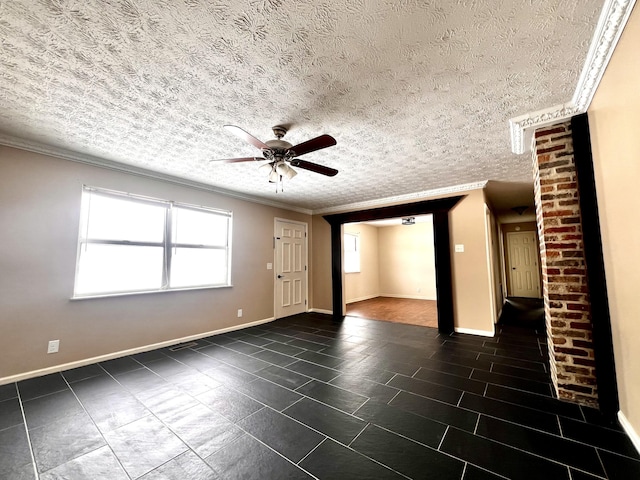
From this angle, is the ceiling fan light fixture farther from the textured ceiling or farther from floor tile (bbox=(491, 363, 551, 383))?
floor tile (bbox=(491, 363, 551, 383))

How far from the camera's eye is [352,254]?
7.49 metres

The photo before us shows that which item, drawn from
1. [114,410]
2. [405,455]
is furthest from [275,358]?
[405,455]

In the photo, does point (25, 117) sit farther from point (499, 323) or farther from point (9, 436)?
point (499, 323)

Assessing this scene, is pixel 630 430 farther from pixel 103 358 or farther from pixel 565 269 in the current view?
pixel 103 358

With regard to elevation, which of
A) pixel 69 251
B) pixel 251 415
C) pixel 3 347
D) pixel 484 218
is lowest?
pixel 251 415

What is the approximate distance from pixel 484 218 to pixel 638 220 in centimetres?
286

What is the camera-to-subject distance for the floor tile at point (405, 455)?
1.38m

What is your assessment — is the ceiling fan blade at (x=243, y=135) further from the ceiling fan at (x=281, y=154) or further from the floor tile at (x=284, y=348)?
the floor tile at (x=284, y=348)

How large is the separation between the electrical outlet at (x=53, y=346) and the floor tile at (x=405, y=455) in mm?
3134

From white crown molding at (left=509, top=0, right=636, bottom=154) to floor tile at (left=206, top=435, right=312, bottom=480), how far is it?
2756 millimetres

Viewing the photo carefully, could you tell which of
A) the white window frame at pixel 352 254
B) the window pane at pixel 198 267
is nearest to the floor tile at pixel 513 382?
the window pane at pixel 198 267

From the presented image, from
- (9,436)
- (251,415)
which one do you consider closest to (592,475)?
(251,415)

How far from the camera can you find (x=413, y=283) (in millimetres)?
7770

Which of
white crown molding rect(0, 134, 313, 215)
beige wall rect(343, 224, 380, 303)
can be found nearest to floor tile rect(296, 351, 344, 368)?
white crown molding rect(0, 134, 313, 215)
